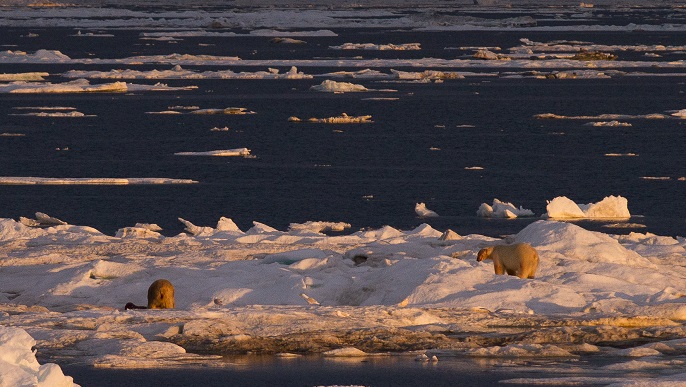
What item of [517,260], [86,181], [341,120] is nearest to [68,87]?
[341,120]

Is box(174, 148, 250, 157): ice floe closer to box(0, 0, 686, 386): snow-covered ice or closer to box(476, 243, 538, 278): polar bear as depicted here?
box(0, 0, 686, 386): snow-covered ice

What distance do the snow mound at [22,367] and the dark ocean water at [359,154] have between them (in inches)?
376

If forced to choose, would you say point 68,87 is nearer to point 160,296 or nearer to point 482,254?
point 482,254

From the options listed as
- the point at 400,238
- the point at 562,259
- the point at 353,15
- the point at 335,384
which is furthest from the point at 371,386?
the point at 353,15

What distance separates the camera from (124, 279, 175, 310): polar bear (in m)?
11.8

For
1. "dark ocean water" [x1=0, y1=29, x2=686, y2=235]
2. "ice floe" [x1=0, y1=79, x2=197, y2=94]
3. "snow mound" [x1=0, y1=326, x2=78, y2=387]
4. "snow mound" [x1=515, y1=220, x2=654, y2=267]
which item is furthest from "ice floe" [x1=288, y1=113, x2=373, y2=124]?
"snow mound" [x1=0, y1=326, x2=78, y2=387]

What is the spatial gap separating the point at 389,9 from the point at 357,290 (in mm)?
102196

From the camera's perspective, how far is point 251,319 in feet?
35.7

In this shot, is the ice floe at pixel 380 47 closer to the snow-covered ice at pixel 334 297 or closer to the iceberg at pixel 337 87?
the iceberg at pixel 337 87

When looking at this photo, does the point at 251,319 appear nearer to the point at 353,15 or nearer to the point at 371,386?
the point at 371,386

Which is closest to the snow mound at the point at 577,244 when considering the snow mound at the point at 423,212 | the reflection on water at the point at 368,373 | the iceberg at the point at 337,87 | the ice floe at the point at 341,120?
the reflection on water at the point at 368,373

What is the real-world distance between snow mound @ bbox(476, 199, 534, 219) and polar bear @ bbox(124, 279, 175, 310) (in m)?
7.99

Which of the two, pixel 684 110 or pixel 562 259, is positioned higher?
pixel 562 259

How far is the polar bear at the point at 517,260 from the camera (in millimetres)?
12297
